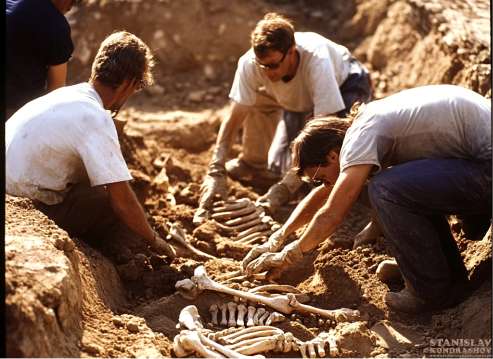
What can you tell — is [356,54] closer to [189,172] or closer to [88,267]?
[189,172]

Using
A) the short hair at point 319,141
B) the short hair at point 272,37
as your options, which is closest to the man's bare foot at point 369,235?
the short hair at point 319,141

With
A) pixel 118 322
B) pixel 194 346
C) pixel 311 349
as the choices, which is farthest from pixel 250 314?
pixel 118 322

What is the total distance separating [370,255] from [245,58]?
223 centimetres

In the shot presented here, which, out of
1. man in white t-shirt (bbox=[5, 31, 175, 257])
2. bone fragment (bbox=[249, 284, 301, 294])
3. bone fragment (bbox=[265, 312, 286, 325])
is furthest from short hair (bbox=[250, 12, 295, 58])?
bone fragment (bbox=[265, 312, 286, 325])

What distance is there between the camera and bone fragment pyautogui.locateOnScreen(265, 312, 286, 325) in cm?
515

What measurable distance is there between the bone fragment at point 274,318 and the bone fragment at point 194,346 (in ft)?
2.04

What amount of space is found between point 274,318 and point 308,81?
2.52 m

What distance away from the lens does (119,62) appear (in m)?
5.54

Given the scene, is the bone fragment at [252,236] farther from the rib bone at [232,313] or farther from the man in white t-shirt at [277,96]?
the rib bone at [232,313]

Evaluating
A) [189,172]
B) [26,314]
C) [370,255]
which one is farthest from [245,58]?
[26,314]

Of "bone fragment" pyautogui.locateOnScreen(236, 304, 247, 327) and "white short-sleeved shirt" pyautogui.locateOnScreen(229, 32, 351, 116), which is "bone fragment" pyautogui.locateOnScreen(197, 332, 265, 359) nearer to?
"bone fragment" pyautogui.locateOnScreen(236, 304, 247, 327)

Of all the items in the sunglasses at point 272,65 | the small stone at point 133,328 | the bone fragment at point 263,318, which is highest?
the sunglasses at point 272,65

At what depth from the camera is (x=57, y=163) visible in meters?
5.40

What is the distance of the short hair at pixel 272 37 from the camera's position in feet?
21.6
